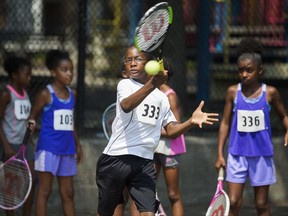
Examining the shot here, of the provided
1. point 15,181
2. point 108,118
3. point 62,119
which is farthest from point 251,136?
point 15,181

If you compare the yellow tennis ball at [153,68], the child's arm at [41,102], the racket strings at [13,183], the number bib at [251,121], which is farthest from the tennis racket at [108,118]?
the yellow tennis ball at [153,68]

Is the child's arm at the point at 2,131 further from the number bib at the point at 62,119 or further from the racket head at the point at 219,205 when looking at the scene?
the racket head at the point at 219,205

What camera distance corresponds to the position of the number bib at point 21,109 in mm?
7668

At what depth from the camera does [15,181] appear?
736 cm

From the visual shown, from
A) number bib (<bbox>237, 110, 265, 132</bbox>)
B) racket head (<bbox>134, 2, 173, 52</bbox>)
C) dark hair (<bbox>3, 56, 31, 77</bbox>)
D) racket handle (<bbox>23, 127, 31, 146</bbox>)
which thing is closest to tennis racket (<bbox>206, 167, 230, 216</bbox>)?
number bib (<bbox>237, 110, 265, 132</bbox>)

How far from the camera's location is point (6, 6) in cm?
1176

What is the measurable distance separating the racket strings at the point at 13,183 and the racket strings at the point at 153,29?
6.70 ft

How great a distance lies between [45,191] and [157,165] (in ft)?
3.41

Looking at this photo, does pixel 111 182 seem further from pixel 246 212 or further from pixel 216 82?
pixel 216 82

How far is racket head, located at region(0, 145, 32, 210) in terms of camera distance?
723 cm

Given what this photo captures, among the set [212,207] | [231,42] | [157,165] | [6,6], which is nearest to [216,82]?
[231,42]

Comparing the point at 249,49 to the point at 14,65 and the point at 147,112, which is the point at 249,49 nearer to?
the point at 147,112

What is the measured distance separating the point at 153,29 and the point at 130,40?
674 centimetres

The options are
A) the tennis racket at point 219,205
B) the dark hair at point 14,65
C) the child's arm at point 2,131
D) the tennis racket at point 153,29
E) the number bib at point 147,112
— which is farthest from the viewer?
the dark hair at point 14,65
